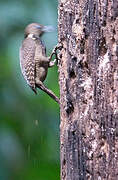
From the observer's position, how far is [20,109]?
24.6 feet

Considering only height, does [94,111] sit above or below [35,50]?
below

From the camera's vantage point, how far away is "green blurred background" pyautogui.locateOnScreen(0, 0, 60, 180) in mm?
7324

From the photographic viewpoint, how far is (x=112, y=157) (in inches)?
141

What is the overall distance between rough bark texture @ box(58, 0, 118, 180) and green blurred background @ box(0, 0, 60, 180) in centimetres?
321

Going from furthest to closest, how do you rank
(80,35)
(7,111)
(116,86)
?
(7,111)
(80,35)
(116,86)

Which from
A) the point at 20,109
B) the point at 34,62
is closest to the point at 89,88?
the point at 34,62

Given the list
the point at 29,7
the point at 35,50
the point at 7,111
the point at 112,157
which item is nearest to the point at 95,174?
the point at 112,157

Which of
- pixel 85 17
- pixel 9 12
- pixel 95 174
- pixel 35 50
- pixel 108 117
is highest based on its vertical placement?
pixel 9 12

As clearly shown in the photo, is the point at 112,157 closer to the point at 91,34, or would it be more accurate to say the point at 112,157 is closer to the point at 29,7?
the point at 91,34

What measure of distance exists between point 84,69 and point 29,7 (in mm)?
4037

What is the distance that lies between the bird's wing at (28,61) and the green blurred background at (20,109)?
67.9 inches

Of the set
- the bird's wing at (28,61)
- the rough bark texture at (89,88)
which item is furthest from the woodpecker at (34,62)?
the rough bark texture at (89,88)

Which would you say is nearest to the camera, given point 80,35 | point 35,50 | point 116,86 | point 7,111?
point 116,86

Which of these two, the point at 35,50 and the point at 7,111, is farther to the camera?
the point at 7,111
